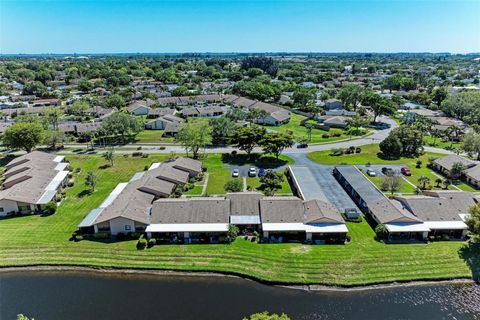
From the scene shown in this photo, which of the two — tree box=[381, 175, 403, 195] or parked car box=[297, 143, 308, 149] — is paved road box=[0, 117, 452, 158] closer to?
parked car box=[297, 143, 308, 149]

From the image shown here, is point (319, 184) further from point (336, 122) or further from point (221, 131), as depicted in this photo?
point (336, 122)

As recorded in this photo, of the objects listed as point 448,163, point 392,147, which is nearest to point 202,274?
point 448,163

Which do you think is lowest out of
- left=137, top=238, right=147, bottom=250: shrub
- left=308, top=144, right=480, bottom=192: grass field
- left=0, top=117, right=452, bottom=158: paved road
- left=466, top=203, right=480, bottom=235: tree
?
left=137, top=238, right=147, bottom=250: shrub

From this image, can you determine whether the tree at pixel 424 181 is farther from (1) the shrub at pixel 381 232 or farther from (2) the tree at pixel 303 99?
(2) the tree at pixel 303 99

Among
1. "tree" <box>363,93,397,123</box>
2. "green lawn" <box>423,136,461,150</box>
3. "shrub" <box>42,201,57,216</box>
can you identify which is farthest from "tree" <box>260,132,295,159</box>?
"tree" <box>363,93,397,123</box>

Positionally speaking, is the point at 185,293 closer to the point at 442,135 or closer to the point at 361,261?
the point at 361,261

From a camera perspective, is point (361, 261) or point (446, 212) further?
point (446, 212)

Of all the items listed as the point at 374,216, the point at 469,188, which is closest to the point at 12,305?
the point at 374,216
